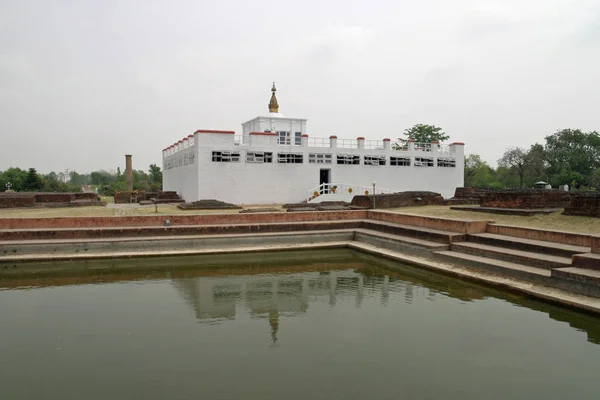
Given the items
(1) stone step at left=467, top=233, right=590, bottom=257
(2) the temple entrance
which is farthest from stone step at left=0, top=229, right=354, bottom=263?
(2) the temple entrance

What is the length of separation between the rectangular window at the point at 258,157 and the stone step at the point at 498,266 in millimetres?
14088

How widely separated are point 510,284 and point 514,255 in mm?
1221

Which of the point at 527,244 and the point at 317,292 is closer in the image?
the point at 317,292

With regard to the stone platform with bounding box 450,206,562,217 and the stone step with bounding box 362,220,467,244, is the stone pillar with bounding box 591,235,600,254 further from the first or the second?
the stone platform with bounding box 450,206,562,217

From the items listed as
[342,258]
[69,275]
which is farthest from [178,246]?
[342,258]

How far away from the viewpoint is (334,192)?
24.4 m

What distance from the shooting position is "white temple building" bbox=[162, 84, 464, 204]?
22.9 metres

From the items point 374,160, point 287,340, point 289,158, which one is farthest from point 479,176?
point 287,340

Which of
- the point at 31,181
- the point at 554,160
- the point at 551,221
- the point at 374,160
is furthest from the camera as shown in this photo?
the point at 554,160

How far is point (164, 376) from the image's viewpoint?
18.3 ft

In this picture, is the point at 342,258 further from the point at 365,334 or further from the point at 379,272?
the point at 365,334

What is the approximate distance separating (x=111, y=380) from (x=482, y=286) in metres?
7.47

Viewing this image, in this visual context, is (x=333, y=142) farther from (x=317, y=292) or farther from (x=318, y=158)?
(x=317, y=292)

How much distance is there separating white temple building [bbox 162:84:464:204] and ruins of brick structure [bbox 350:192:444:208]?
3.85 m
